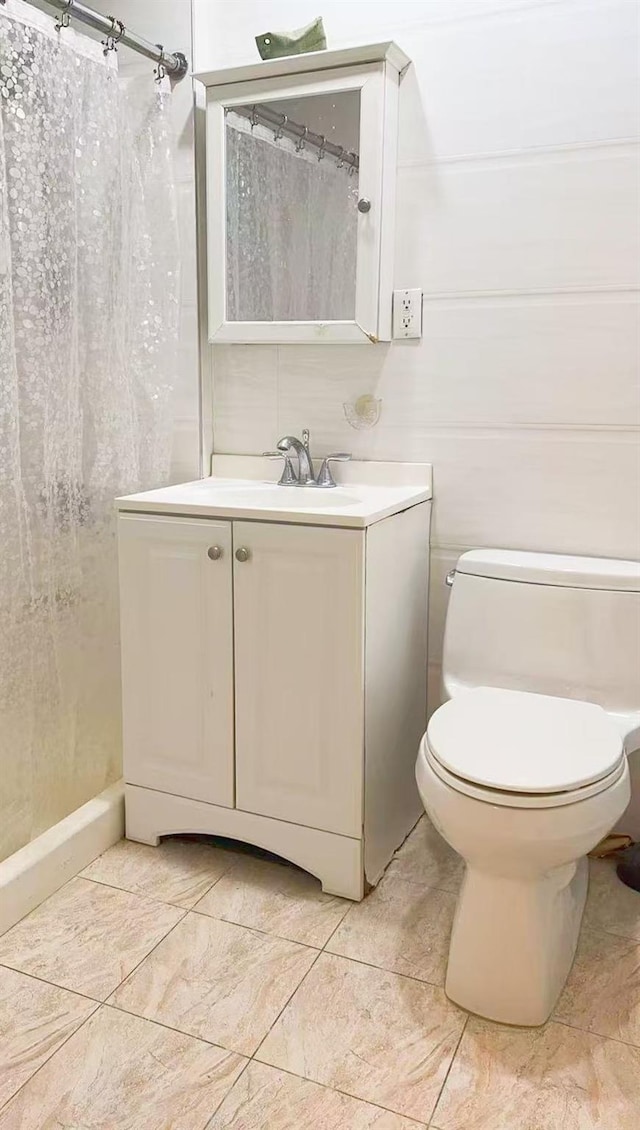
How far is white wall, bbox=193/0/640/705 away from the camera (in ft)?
5.63

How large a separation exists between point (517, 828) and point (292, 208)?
56.1 inches

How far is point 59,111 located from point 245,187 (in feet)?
1.59

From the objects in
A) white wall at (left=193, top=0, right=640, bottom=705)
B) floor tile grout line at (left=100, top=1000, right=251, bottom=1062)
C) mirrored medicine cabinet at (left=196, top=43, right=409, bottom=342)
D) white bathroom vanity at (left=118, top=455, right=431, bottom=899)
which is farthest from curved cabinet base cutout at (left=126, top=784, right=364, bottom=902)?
mirrored medicine cabinet at (left=196, top=43, right=409, bottom=342)

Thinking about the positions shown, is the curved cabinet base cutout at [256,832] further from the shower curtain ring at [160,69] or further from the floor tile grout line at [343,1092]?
the shower curtain ring at [160,69]

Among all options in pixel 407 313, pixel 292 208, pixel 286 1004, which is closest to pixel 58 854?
pixel 286 1004

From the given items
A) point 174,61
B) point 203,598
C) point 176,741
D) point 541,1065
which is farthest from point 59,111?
point 541,1065

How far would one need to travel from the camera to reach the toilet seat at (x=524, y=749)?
1312mm

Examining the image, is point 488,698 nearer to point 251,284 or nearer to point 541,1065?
point 541,1065

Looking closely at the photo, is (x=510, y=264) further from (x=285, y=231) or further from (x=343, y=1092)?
(x=343, y=1092)

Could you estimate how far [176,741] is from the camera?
1.87 m

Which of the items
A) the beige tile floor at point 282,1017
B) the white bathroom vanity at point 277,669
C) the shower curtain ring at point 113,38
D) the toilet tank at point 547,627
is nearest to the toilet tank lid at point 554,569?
the toilet tank at point 547,627

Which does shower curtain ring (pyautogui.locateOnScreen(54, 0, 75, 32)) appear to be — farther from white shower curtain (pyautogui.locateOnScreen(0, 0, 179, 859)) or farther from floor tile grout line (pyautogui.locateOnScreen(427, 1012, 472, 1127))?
floor tile grout line (pyautogui.locateOnScreen(427, 1012, 472, 1127))

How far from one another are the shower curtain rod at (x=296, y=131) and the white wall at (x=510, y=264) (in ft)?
0.42

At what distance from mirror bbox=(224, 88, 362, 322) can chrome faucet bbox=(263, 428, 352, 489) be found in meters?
0.29
